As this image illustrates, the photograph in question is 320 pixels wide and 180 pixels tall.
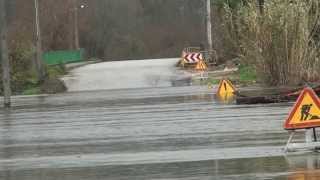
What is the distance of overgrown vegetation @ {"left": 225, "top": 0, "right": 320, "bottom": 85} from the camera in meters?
27.4

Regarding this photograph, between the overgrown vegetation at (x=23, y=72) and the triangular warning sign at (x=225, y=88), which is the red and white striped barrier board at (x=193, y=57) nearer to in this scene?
the overgrown vegetation at (x=23, y=72)

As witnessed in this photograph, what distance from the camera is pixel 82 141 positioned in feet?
48.1

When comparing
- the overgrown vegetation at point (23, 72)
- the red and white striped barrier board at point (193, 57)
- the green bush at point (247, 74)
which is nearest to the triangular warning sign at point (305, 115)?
the green bush at point (247, 74)

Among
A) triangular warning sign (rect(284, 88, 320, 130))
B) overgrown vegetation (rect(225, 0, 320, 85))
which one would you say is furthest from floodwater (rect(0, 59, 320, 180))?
overgrown vegetation (rect(225, 0, 320, 85))

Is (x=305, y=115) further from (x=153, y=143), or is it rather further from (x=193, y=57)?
(x=193, y=57)

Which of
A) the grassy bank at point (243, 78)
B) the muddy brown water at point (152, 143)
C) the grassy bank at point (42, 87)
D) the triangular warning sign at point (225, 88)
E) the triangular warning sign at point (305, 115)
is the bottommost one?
the grassy bank at point (42, 87)

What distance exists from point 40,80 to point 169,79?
25.0ft

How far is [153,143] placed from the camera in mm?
13734

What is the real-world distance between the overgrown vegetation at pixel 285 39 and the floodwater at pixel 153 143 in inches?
194

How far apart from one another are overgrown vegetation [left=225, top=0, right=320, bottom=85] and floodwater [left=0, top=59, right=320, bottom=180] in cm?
492

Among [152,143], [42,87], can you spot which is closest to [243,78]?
[42,87]

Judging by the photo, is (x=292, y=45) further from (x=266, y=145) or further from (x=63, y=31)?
(x=63, y=31)

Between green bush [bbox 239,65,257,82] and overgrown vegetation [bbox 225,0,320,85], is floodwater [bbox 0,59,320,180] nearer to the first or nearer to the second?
overgrown vegetation [bbox 225,0,320,85]

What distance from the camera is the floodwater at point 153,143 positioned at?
1044cm
